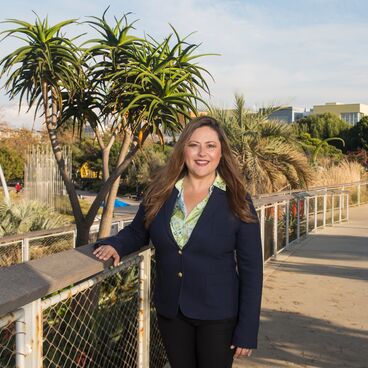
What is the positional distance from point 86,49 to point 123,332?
3915mm

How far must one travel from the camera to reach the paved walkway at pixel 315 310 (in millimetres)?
4293

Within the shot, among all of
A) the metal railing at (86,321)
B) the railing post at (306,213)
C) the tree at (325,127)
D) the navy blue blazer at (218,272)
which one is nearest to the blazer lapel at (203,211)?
the navy blue blazer at (218,272)

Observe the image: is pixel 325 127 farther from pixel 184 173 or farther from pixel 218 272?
pixel 218 272

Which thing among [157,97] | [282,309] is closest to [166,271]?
[282,309]


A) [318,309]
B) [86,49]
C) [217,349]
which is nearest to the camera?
[217,349]

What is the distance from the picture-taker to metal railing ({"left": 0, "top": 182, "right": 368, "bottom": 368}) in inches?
71.5

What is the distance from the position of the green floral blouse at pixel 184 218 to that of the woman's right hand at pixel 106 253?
314 mm

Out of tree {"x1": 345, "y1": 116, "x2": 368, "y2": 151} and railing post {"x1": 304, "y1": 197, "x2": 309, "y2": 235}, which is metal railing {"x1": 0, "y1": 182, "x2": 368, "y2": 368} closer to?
railing post {"x1": 304, "y1": 197, "x2": 309, "y2": 235}

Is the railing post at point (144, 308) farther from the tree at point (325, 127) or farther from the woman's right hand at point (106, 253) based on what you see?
the tree at point (325, 127)

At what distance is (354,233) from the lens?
1184cm

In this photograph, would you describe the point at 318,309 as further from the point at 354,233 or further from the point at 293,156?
the point at 293,156

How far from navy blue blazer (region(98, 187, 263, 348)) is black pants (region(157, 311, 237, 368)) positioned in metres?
0.04

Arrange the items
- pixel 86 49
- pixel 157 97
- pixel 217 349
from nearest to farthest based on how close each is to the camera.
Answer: pixel 217 349 < pixel 157 97 < pixel 86 49

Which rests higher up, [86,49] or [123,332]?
[86,49]
